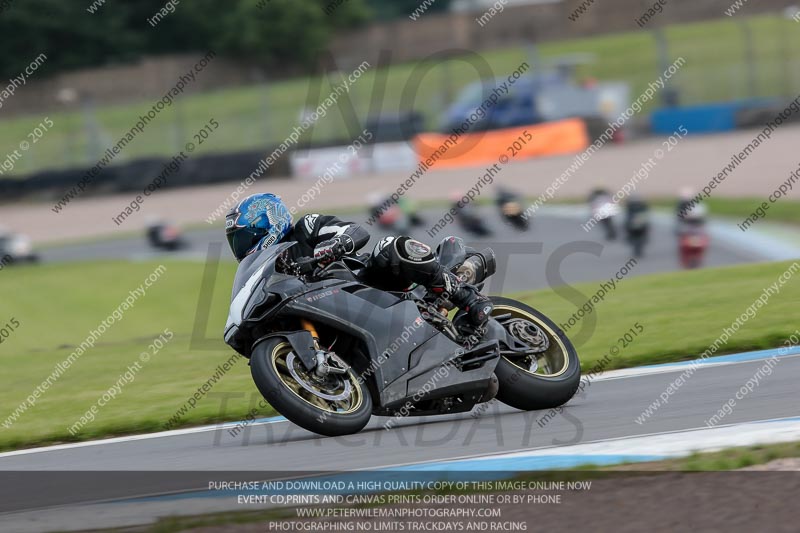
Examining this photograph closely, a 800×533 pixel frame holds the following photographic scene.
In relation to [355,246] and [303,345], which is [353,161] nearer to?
[355,246]

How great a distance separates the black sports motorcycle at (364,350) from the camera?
6.37m

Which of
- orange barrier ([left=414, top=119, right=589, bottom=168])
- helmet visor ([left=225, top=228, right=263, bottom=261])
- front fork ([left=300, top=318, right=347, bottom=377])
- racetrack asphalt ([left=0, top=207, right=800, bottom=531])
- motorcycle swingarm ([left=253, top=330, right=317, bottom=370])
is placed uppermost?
helmet visor ([left=225, top=228, right=263, bottom=261])

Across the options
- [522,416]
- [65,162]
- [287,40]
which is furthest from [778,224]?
[287,40]

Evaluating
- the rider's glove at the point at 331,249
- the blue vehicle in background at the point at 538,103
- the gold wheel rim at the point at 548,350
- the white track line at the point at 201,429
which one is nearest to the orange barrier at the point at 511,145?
the blue vehicle in background at the point at 538,103

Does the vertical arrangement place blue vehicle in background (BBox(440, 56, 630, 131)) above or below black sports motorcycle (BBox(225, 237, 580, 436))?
below

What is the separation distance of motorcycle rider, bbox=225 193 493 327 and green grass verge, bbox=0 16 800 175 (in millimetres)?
26410

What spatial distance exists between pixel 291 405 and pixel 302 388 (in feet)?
0.69

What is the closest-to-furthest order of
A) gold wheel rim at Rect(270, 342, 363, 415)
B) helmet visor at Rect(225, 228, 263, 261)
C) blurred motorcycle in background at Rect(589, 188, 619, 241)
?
gold wheel rim at Rect(270, 342, 363, 415) < helmet visor at Rect(225, 228, 263, 261) < blurred motorcycle in background at Rect(589, 188, 619, 241)

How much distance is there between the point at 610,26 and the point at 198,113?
20.9 m

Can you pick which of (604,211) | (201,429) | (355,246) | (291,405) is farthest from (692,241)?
(291,405)

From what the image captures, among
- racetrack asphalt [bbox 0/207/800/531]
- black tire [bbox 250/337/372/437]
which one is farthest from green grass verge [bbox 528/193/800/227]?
black tire [bbox 250/337/372/437]

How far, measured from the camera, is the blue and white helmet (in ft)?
22.8

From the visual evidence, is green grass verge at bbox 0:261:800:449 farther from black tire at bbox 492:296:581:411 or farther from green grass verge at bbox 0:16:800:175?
green grass verge at bbox 0:16:800:175

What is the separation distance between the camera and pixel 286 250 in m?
6.81
